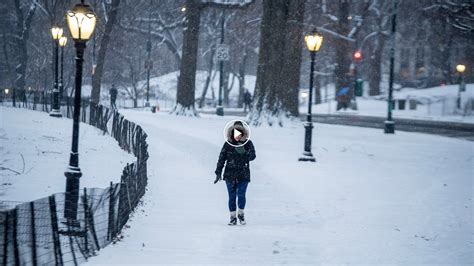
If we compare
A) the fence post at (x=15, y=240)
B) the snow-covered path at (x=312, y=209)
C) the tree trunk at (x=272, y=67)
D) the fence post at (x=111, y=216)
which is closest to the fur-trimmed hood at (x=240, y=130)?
the snow-covered path at (x=312, y=209)

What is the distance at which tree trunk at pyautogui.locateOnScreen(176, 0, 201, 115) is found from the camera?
3114 centimetres

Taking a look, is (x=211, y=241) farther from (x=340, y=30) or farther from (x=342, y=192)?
(x=340, y=30)

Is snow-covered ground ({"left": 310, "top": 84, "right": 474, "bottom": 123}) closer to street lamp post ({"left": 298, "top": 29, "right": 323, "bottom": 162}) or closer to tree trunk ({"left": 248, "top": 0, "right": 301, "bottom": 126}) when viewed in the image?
tree trunk ({"left": 248, "top": 0, "right": 301, "bottom": 126})

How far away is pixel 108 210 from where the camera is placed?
8.39m

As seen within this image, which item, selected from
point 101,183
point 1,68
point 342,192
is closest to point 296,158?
point 342,192

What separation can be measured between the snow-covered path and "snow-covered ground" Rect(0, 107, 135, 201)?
1.31m

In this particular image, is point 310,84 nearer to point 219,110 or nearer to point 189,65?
point 189,65

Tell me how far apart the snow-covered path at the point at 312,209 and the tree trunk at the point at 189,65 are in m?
10.3

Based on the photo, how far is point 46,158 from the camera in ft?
54.9

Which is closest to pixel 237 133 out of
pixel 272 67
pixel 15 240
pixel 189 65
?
pixel 15 240

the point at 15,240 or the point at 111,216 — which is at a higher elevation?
the point at 15,240

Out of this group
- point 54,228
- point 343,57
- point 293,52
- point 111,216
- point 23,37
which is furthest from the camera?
point 23,37

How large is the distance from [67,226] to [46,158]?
9.00 metres

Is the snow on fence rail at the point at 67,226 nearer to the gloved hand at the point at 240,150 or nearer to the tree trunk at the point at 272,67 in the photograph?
the gloved hand at the point at 240,150
